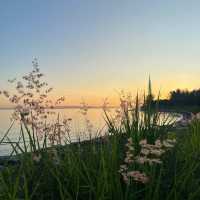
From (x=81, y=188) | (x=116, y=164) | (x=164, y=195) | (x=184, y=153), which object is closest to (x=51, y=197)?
(x=81, y=188)

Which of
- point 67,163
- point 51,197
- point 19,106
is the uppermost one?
point 19,106

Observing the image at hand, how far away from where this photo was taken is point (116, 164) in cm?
407

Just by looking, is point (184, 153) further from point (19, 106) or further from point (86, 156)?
point (19, 106)

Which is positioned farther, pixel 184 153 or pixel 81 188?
pixel 184 153

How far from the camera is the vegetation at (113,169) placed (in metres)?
3.61

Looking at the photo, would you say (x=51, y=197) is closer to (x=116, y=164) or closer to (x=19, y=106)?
(x=116, y=164)

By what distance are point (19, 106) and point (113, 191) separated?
2337 millimetres

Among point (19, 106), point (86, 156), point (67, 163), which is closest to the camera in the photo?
point (67, 163)

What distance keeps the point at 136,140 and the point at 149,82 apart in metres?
1.25

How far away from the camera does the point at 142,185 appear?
4125 millimetres

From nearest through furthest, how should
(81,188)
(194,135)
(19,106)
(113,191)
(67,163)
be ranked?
(113,191), (81,188), (67,163), (19,106), (194,135)

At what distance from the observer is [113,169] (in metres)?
3.96

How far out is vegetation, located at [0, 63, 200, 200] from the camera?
3613 millimetres

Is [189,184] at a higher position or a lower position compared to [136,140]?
lower
